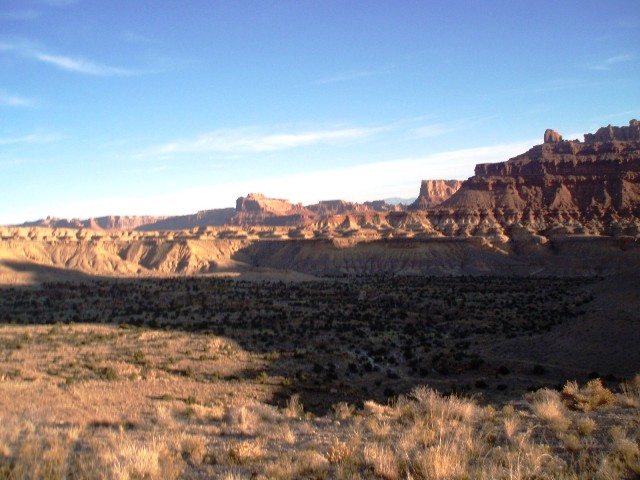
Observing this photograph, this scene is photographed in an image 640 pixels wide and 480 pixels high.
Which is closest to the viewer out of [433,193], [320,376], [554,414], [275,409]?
[554,414]

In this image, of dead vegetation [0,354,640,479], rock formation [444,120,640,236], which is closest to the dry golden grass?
dead vegetation [0,354,640,479]

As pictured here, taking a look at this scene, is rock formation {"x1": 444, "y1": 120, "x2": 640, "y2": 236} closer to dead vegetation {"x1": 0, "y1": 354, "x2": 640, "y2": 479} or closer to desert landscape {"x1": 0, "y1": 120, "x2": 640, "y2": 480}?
desert landscape {"x1": 0, "y1": 120, "x2": 640, "y2": 480}

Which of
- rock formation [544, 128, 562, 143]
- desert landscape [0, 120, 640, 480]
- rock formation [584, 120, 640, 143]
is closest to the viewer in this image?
desert landscape [0, 120, 640, 480]

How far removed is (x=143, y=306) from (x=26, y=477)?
39.6 meters

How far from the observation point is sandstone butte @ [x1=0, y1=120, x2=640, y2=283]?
8381 centimetres

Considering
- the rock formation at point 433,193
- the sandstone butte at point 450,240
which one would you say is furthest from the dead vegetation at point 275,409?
the rock formation at point 433,193

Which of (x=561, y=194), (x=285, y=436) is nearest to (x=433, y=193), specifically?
(x=561, y=194)

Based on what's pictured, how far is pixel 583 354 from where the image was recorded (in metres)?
22.8

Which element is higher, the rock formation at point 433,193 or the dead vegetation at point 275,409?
the rock formation at point 433,193

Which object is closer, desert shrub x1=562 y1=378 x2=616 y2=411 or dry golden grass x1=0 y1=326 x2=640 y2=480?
dry golden grass x1=0 y1=326 x2=640 y2=480

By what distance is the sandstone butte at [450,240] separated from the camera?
8381 cm

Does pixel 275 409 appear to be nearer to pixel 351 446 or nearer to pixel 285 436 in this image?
pixel 285 436

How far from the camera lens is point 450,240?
309 feet

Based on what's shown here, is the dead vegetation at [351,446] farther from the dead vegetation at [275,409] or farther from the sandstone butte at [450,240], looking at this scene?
the sandstone butte at [450,240]
